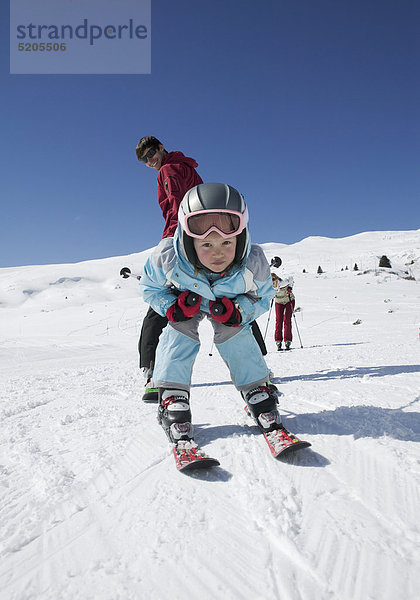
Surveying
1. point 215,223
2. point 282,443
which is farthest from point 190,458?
point 215,223

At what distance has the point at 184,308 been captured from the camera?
209cm

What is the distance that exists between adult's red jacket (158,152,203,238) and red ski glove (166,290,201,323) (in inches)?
37.5

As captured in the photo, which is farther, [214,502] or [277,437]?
[277,437]

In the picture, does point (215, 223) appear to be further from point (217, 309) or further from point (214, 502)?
point (214, 502)

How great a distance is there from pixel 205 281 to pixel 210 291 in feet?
0.26

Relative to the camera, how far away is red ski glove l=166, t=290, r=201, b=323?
6.88 ft

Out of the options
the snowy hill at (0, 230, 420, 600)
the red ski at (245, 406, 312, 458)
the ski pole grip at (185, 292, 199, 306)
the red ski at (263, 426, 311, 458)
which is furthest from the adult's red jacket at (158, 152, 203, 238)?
the red ski at (263, 426, 311, 458)

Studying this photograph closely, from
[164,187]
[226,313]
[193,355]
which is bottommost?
[193,355]

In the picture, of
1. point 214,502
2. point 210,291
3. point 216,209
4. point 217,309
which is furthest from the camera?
point 210,291

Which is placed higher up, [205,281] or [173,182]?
[173,182]

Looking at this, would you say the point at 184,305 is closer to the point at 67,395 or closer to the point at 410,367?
the point at 67,395

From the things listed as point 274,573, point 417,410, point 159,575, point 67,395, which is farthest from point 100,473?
point 417,410

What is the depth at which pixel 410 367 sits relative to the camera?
3539mm

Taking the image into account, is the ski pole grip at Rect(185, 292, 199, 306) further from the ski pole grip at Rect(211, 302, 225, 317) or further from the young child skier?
the ski pole grip at Rect(211, 302, 225, 317)
